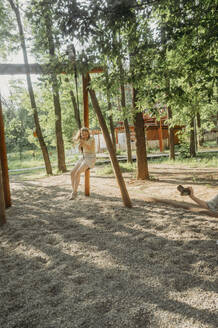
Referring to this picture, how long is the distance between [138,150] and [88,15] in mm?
4838

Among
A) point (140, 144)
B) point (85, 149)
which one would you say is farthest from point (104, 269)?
point (140, 144)

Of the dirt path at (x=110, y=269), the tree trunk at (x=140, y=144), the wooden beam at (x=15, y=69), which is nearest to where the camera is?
the dirt path at (x=110, y=269)

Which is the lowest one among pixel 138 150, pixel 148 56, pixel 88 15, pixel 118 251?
pixel 118 251

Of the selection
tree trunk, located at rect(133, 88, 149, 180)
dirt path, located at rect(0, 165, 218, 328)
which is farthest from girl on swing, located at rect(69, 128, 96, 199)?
tree trunk, located at rect(133, 88, 149, 180)

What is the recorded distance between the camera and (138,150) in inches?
305

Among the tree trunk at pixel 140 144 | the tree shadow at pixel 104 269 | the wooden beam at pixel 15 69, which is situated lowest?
the tree shadow at pixel 104 269

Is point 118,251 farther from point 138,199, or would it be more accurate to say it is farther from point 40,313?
point 138,199

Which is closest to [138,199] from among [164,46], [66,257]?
[66,257]

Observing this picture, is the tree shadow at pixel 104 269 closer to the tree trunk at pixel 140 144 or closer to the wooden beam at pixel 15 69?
the wooden beam at pixel 15 69

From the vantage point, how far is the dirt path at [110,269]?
1916 mm

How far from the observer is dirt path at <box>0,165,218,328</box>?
192cm

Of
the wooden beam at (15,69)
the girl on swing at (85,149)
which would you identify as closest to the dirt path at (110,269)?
A: the girl on swing at (85,149)

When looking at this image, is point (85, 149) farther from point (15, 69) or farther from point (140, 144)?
point (140, 144)

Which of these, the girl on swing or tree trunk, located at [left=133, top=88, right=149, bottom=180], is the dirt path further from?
tree trunk, located at [left=133, top=88, right=149, bottom=180]
